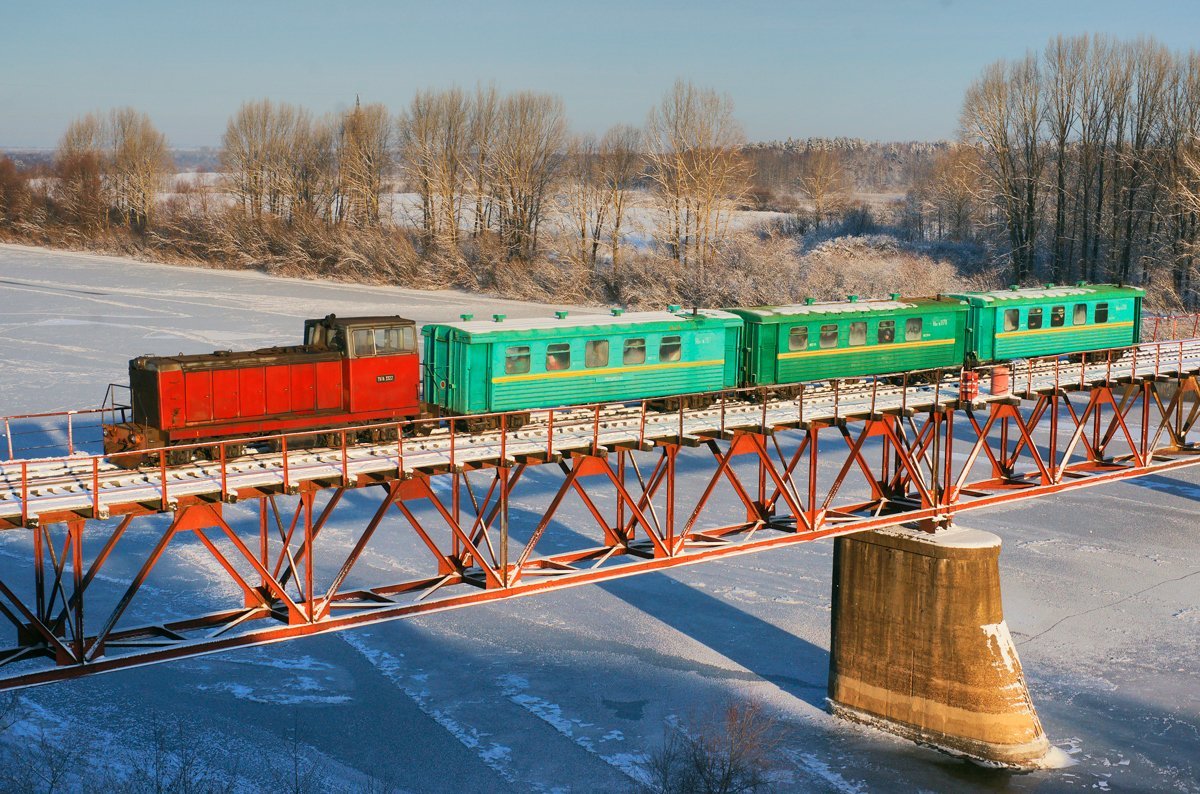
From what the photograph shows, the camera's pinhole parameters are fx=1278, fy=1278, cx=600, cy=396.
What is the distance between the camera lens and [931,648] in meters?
31.1

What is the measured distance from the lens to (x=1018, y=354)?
42969 millimetres

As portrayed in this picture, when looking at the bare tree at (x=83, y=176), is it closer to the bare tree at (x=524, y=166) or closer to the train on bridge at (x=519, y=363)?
the bare tree at (x=524, y=166)

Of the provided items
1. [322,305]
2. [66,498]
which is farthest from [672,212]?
[66,498]

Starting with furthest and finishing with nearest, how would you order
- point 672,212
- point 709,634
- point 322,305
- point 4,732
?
point 672,212 → point 322,305 → point 709,634 → point 4,732

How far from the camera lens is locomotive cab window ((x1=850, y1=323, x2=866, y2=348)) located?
126 ft

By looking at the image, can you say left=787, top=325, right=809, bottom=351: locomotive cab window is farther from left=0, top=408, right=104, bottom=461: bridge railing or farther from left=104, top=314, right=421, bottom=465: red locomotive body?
left=0, top=408, right=104, bottom=461: bridge railing

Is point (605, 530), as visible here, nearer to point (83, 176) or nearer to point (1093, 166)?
point (1093, 166)

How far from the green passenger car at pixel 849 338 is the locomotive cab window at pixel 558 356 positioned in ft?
20.8

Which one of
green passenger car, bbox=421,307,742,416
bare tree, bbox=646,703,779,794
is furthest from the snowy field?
green passenger car, bbox=421,307,742,416

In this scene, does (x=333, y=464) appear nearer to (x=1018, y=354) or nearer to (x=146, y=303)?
(x=1018, y=354)

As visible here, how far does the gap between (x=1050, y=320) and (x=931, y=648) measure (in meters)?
17.0

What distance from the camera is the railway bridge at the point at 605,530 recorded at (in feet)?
72.9

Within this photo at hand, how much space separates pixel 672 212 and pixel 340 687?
70922 millimetres

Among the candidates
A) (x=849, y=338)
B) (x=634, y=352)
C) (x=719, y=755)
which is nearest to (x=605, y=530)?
(x=719, y=755)
